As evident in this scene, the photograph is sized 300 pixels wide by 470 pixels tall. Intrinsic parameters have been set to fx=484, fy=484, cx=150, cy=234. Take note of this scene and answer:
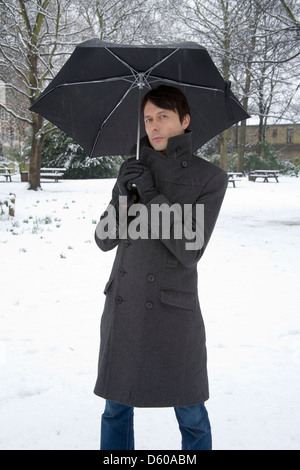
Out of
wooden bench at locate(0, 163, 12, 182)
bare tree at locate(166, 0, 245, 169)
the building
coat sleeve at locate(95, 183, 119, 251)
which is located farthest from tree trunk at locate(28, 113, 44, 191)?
the building

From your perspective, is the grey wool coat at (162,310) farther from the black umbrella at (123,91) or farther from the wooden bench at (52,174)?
the wooden bench at (52,174)

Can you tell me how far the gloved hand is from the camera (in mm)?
2092

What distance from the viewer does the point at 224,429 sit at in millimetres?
3139

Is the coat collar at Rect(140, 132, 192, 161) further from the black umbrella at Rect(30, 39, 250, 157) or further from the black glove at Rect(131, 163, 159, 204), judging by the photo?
the black umbrella at Rect(30, 39, 250, 157)

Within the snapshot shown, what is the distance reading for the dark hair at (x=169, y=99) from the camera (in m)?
2.21

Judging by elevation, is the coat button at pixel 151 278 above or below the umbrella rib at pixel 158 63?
below

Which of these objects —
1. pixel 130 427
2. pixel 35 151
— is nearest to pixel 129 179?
pixel 130 427

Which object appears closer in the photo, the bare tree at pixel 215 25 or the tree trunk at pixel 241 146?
the bare tree at pixel 215 25

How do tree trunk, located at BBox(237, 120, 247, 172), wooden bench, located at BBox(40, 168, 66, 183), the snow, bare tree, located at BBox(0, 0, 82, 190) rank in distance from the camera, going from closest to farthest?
the snow < bare tree, located at BBox(0, 0, 82, 190) < wooden bench, located at BBox(40, 168, 66, 183) < tree trunk, located at BBox(237, 120, 247, 172)

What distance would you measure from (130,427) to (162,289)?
737 mm

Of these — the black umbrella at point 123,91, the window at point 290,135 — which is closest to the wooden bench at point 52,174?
the black umbrella at point 123,91

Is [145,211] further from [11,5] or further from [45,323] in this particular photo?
[11,5]

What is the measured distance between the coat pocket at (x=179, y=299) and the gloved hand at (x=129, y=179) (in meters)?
0.44
